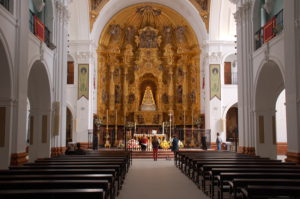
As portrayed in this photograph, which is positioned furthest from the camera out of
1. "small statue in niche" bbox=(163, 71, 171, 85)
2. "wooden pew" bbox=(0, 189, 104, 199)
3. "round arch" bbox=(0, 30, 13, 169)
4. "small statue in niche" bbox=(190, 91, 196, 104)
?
"small statue in niche" bbox=(163, 71, 171, 85)

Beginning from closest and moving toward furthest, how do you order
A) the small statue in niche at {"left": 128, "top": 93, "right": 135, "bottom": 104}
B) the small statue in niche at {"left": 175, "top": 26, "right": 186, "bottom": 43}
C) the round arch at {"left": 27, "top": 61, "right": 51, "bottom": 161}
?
1. the round arch at {"left": 27, "top": 61, "right": 51, "bottom": 161}
2. the small statue in niche at {"left": 175, "top": 26, "right": 186, "bottom": 43}
3. the small statue in niche at {"left": 128, "top": 93, "right": 135, "bottom": 104}

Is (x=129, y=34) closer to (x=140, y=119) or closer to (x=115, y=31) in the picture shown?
(x=115, y=31)

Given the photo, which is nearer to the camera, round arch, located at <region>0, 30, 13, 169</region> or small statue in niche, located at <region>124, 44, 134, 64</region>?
round arch, located at <region>0, 30, 13, 169</region>

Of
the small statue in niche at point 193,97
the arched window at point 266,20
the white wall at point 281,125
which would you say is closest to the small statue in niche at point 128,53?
the small statue in niche at point 193,97

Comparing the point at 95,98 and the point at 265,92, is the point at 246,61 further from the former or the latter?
the point at 95,98

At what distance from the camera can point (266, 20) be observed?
1602 centimetres

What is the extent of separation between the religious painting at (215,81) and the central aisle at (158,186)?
12.5 meters

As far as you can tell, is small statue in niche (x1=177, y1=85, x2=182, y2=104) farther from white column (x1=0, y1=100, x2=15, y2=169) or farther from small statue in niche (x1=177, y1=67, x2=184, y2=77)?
white column (x1=0, y1=100, x2=15, y2=169)

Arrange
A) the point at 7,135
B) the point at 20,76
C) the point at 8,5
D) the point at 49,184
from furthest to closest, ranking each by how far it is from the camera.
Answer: the point at 20,76, the point at 8,5, the point at 7,135, the point at 49,184

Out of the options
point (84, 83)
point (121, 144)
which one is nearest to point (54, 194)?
point (121, 144)

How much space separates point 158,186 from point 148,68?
763 inches

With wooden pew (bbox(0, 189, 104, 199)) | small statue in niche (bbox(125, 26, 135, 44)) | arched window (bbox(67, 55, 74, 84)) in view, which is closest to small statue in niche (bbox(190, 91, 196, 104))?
small statue in niche (bbox(125, 26, 135, 44))

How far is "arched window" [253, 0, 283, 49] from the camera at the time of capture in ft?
45.7

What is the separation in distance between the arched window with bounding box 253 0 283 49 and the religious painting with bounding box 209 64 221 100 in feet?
34.5
